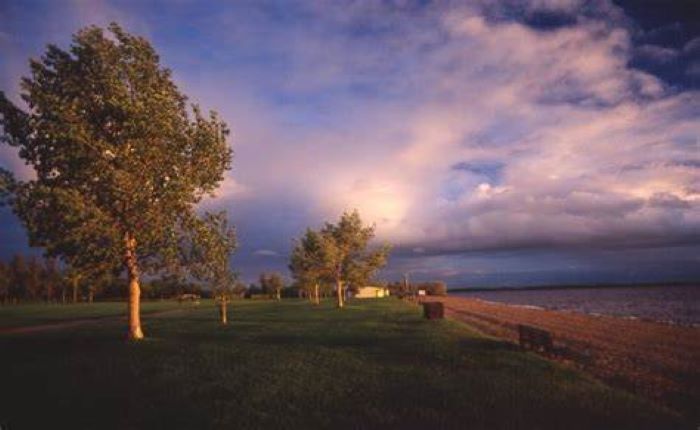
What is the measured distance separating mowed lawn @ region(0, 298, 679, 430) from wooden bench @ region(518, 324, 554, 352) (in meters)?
0.97

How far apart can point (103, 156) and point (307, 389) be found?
18.8 meters

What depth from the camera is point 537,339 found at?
83.8 feet

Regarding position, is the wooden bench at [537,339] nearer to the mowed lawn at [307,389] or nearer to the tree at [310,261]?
the mowed lawn at [307,389]

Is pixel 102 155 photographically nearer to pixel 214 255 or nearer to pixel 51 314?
pixel 214 255

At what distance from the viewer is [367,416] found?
13281 mm

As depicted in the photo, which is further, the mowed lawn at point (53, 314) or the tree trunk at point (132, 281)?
the mowed lawn at point (53, 314)

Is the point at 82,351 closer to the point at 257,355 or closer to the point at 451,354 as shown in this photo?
the point at 257,355

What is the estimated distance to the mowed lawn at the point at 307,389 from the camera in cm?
1323

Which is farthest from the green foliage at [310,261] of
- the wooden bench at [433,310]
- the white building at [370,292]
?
the white building at [370,292]

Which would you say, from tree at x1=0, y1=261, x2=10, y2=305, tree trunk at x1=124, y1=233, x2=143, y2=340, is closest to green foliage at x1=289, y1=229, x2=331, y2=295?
tree trunk at x1=124, y1=233, x2=143, y2=340

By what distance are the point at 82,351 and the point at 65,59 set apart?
1607 centimetres

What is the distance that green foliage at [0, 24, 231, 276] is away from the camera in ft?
90.2

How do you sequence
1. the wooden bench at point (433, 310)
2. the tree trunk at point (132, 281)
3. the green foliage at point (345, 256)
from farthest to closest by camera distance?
the green foliage at point (345, 256)
the wooden bench at point (433, 310)
the tree trunk at point (132, 281)

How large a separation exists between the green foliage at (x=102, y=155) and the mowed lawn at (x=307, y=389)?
6.04 metres
